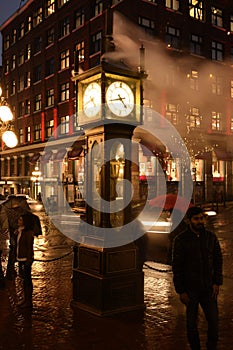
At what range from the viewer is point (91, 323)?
5.29m

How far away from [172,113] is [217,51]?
26.2 ft

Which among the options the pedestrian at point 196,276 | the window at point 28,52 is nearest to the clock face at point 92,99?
the pedestrian at point 196,276

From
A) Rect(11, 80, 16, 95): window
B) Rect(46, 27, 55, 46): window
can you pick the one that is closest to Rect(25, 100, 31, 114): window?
Rect(11, 80, 16, 95): window

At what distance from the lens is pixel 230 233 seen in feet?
50.1

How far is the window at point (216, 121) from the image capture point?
31516 millimetres

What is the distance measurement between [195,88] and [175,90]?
3.58 metres

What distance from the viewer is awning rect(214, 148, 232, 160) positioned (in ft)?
99.6

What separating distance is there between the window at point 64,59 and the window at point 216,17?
11.4 metres

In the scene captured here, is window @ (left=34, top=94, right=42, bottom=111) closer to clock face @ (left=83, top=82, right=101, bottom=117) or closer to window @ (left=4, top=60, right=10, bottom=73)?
window @ (left=4, top=60, right=10, bottom=73)

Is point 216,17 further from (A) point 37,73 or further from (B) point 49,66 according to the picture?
(A) point 37,73

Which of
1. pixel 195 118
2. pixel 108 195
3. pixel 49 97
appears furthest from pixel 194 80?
pixel 108 195

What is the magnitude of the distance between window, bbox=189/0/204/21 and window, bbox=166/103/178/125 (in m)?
7.65

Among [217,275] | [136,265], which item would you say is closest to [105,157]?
[136,265]

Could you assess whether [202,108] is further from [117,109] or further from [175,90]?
[117,109]
